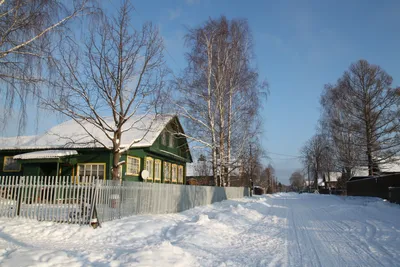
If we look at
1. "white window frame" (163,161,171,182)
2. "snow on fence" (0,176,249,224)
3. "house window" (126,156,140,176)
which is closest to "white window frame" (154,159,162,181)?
"white window frame" (163,161,171,182)

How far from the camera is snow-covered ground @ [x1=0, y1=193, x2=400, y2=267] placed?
256 inches

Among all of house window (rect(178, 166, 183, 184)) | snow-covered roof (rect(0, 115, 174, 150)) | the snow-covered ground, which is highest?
snow-covered roof (rect(0, 115, 174, 150))

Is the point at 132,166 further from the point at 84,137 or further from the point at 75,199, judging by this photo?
the point at 75,199

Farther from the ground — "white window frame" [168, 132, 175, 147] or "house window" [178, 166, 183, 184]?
"white window frame" [168, 132, 175, 147]

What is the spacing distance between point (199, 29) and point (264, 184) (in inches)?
3385

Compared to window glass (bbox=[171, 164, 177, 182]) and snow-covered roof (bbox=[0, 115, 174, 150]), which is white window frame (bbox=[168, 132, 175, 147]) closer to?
window glass (bbox=[171, 164, 177, 182])

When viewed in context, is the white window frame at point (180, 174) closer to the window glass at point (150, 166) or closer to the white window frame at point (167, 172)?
the white window frame at point (167, 172)

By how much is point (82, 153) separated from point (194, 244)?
47.7ft

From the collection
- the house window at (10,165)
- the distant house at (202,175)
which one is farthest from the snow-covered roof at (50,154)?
the distant house at (202,175)

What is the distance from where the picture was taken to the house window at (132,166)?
21.0m

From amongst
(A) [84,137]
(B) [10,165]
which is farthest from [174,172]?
(B) [10,165]

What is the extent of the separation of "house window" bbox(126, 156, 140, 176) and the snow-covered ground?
9.03 m

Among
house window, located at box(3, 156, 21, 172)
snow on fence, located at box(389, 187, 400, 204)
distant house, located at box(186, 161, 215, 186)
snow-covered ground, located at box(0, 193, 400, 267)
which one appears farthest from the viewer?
distant house, located at box(186, 161, 215, 186)

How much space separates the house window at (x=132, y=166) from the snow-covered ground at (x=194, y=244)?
29.6 ft
